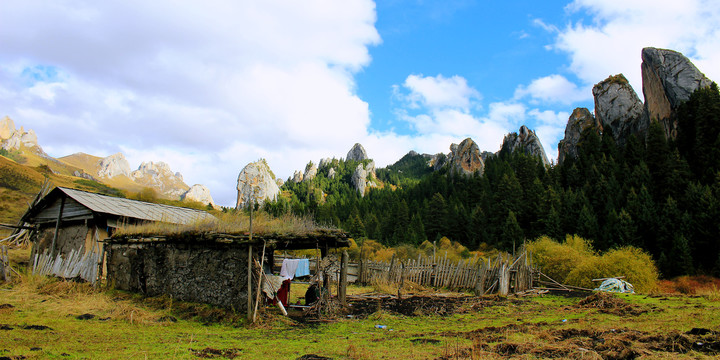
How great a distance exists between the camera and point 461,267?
19719mm

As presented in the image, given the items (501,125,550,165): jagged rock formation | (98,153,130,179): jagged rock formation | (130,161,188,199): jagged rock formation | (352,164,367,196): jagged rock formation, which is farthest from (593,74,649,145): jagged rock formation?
(98,153,130,179): jagged rock formation

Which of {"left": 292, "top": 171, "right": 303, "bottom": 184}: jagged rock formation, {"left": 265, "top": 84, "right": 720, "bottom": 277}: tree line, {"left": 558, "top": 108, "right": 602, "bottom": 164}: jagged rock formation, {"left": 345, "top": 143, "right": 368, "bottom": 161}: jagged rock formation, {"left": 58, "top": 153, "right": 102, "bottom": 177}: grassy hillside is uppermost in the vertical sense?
{"left": 345, "top": 143, "right": 368, "bottom": 161}: jagged rock formation

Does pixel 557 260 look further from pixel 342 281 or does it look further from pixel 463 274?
pixel 342 281

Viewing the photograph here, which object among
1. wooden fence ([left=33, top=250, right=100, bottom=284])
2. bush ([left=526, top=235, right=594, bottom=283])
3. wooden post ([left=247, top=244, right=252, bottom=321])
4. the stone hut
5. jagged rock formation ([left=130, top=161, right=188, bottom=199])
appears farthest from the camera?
jagged rock formation ([left=130, top=161, right=188, bottom=199])

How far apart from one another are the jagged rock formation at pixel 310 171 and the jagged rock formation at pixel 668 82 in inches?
4554

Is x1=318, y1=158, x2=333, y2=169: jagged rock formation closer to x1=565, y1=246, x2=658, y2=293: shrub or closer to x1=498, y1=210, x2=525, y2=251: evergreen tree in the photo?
x1=498, y1=210, x2=525, y2=251: evergreen tree

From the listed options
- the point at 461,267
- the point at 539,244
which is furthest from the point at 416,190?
the point at 461,267

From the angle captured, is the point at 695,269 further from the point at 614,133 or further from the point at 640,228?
the point at 614,133

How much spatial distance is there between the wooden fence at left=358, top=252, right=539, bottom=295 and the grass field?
4.45 meters

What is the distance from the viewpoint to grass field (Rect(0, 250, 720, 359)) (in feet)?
20.9

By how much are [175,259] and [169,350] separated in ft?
19.3

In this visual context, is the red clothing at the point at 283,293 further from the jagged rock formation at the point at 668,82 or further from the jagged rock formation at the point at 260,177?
the jagged rock formation at the point at 260,177

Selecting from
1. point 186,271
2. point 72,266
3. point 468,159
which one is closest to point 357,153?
point 468,159

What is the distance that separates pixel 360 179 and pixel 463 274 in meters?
Result: 120
